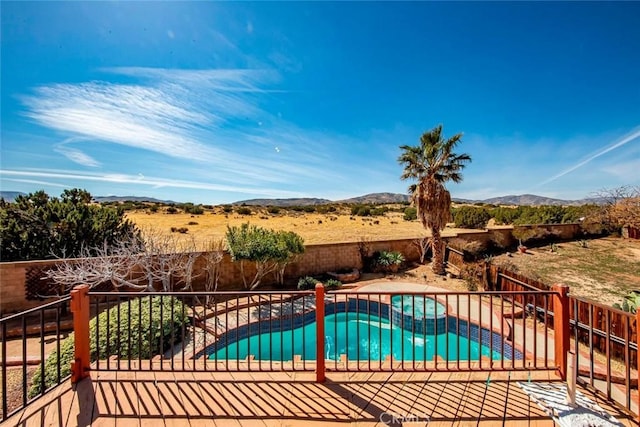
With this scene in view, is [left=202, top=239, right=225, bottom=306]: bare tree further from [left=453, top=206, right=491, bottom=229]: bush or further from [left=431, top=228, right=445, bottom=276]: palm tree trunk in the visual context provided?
[left=453, top=206, right=491, bottom=229]: bush

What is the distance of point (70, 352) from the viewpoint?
402 cm

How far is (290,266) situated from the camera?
1048 centimetres

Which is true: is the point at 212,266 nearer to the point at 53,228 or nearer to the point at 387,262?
the point at 53,228

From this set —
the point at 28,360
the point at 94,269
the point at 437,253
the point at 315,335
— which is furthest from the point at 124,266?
the point at 437,253

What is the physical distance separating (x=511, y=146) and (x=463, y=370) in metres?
17.2

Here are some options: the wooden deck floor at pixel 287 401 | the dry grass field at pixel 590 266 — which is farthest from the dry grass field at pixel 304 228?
the wooden deck floor at pixel 287 401

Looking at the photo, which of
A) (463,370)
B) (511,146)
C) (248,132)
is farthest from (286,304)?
(511,146)

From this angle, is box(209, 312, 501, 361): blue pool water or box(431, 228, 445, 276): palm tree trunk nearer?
box(209, 312, 501, 361): blue pool water

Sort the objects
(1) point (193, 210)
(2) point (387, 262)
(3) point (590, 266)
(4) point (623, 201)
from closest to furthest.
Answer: (2) point (387, 262) → (3) point (590, 266) → (4) point (623, 201) → (1) point (193, 210)

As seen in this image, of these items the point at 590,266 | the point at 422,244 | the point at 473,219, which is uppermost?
the point at 473,219

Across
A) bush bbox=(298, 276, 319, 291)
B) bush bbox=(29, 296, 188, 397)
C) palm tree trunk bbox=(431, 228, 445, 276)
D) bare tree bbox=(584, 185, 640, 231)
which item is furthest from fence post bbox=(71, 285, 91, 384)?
bare tree bbox=(584, 185, 640, 231)

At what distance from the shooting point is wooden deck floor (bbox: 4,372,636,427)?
2.44m

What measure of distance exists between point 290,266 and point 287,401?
25.7 ft

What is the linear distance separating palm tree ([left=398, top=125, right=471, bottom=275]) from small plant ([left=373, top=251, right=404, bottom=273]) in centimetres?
149
